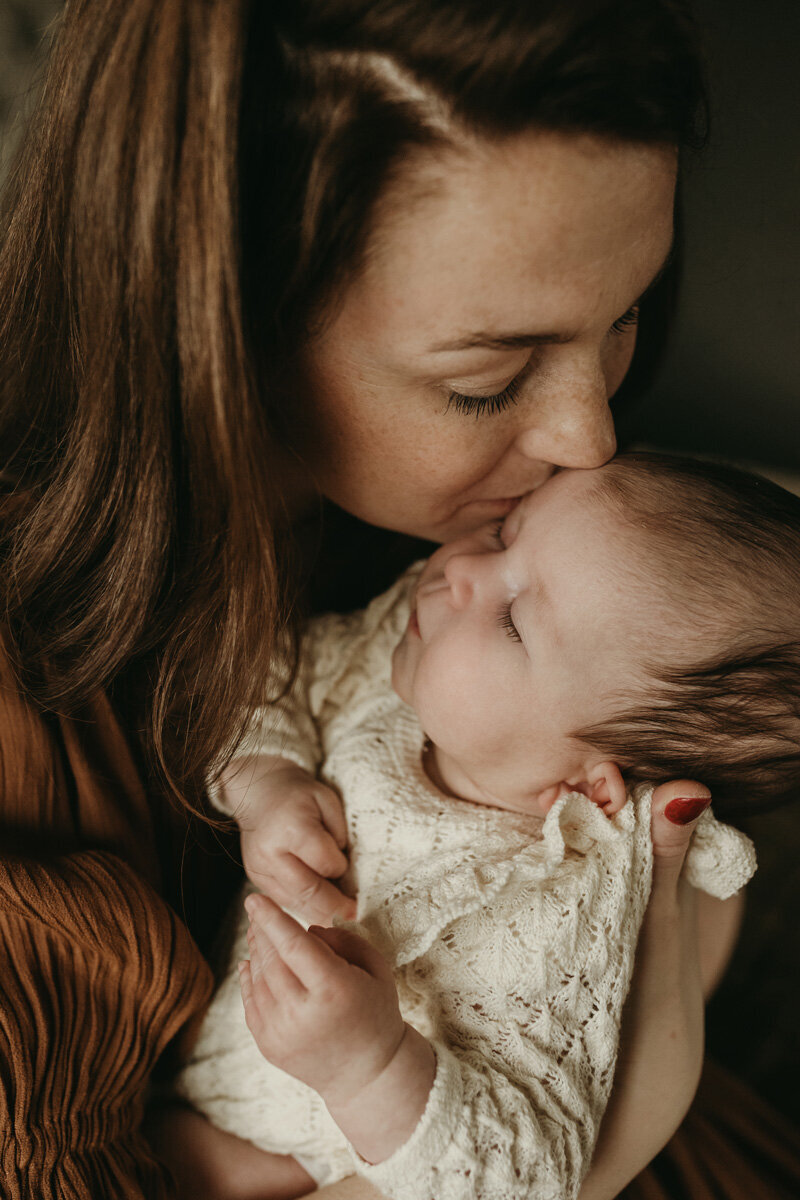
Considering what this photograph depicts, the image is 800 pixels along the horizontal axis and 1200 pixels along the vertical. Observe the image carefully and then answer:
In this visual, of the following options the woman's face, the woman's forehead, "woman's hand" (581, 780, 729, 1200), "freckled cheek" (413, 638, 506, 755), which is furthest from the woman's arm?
the woman's forehead

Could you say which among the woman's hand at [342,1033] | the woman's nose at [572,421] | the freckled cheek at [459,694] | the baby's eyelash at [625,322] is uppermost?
the baby's eyelash at [625,322]

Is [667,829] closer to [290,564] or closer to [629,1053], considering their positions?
[629,1053]

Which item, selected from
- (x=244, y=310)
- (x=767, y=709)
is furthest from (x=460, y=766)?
(x=244, y=310)

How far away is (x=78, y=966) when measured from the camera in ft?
2.71

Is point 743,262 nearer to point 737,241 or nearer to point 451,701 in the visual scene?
point 737,241

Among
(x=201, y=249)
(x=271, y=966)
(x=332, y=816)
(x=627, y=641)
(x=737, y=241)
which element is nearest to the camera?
(x=201, y=249)

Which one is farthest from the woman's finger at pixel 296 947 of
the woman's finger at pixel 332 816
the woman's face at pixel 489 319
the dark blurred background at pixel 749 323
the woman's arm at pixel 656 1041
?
the dark blurred background at pixel 749 323

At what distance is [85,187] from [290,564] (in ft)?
1.30

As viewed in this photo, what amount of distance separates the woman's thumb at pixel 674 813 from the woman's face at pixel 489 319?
0.36 m

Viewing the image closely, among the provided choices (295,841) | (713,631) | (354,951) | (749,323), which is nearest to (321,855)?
(295,841)

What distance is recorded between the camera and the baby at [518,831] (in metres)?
0.78

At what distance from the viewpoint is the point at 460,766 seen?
1073 mm

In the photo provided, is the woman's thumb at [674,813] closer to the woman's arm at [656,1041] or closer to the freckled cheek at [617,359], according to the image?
the woman's arm at [656,1041]

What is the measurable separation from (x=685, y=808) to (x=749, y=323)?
34.7 inches
